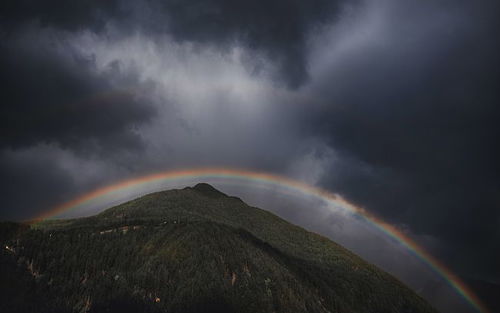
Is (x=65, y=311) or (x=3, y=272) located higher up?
(x=3, y=272)

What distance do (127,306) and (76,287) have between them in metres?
31.2

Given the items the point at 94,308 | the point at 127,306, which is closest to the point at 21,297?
the point at 94,308

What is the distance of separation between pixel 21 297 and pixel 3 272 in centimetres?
2265

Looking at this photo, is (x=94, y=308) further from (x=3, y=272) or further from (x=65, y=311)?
(x=3, y=272)

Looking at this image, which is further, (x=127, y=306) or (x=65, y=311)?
(x=127, y=306)

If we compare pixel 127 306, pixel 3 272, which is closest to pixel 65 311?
pixel 127 306

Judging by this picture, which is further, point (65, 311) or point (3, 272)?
point (3, 272)

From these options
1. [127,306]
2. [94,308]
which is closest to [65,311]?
[94,308]

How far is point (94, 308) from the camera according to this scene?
7397 inches

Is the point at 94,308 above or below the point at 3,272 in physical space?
below

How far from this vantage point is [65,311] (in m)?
181

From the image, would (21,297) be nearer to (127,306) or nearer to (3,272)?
(3,272)

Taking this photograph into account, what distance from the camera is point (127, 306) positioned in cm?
19588

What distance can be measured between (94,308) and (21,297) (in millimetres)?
36659
